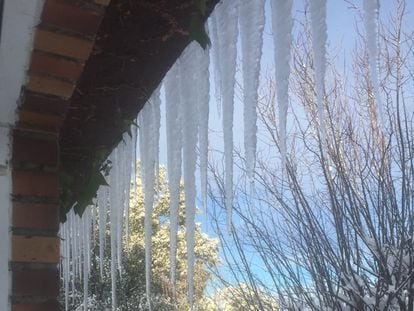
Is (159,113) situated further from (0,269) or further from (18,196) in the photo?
Answer: (0,269)

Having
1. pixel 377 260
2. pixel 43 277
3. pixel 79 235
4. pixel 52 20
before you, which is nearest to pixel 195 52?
pixel 52 20

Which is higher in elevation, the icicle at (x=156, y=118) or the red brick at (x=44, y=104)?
the icicle at (x=156, y=118)

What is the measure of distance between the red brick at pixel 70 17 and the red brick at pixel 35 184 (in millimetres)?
555

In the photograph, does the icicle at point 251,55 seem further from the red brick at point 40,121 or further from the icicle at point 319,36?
the red brick at point 40,121

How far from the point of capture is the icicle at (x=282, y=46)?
144 cm

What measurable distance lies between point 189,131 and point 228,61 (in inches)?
16.5

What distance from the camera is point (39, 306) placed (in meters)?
1.63

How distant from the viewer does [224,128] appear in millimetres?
1834

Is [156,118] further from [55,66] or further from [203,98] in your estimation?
[55,66]

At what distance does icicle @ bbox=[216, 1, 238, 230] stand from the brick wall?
1.34 feet

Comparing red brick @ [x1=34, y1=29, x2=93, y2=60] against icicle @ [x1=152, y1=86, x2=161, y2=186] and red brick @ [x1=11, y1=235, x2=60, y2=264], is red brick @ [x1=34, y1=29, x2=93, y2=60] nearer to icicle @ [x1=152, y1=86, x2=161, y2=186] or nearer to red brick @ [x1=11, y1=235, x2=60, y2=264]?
icicle @ [x1=152, y1=86, x2=161, y2=186]

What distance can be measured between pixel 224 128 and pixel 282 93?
0.29 meters

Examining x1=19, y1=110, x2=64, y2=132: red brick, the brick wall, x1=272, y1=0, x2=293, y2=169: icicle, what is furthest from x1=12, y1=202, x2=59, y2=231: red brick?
x1=272, y1=0, x2=293, y2=169: icicle

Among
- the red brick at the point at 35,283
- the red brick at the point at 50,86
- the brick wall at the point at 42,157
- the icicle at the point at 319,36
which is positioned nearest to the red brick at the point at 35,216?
the brick wall at the point at 42,157
